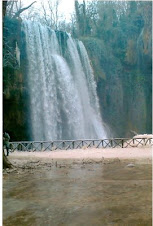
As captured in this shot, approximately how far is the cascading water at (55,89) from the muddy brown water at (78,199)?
35.8 feet

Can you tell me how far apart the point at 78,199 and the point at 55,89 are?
14.2 meters

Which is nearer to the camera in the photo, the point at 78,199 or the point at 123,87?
the point at 78,199

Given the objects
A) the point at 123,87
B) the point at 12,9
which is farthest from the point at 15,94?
the point at 123,87

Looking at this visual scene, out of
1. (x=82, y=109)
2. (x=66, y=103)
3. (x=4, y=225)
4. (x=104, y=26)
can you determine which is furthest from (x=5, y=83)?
(x=4, y=225)

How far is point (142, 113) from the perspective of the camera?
23562mm

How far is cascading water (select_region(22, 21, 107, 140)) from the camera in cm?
1722

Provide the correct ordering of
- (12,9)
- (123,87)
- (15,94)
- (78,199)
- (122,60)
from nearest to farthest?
(78,199)
(15,94)
(12,9)
(123,87)
(122,60)

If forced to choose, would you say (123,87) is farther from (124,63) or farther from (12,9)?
(12,9)

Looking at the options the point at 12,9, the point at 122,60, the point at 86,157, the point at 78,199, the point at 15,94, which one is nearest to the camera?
the point at 78,199

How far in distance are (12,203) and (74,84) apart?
1574 cm

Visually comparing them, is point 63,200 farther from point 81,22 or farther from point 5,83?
point 81,22

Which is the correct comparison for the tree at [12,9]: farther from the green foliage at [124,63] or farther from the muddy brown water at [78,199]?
the muddy brown water at [78,199]

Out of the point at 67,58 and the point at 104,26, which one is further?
the point at 104,26

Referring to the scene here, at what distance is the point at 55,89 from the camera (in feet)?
59.0
